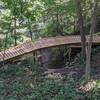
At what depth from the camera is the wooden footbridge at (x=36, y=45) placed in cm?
1096

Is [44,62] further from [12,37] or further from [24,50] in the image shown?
[12,37]

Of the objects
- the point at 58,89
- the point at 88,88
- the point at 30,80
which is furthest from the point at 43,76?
the point at 88,88

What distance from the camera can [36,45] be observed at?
39.0ft

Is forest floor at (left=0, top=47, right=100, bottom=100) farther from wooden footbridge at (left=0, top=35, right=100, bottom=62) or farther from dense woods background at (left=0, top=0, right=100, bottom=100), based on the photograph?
wooden footbridge at (left=0, top=35, right=100, bottom=62)

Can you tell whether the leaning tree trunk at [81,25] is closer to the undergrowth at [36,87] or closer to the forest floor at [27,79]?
the forest floor at [27,79]

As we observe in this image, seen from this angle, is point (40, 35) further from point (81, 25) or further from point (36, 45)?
point (81, 25)

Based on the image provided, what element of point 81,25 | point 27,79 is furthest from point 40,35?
point 27,79

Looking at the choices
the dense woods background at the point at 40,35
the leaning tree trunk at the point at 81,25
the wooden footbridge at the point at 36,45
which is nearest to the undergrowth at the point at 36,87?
the dense woods background at the point at 40,35

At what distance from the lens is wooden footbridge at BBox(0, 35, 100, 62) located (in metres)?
11.0

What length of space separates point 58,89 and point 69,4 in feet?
22.4

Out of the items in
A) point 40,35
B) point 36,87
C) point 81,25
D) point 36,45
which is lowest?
point 36,87

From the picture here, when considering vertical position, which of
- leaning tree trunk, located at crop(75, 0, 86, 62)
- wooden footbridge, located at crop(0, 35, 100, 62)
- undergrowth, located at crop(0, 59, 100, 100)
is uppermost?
leaning tree trunk, located at crop(75, 0, 86, 62)

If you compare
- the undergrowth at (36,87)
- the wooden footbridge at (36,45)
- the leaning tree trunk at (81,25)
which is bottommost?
the undergrowth at (36,87)

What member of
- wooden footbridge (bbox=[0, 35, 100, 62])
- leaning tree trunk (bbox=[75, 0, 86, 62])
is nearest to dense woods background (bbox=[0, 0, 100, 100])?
leaning tree trunk (bbox=[75, 0, 86, 62])
